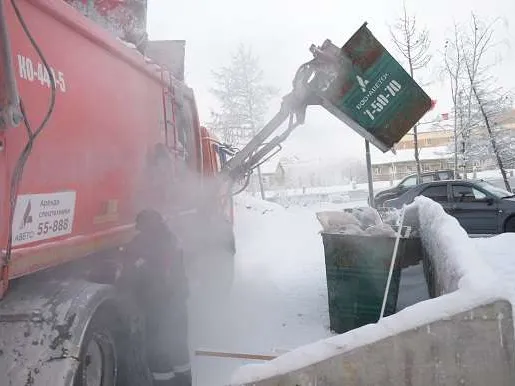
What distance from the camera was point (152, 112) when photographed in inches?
156

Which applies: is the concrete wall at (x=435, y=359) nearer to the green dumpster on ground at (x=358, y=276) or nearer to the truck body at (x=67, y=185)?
the truck body at (x=67, y=185)

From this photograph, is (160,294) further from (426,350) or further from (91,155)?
(426,350)

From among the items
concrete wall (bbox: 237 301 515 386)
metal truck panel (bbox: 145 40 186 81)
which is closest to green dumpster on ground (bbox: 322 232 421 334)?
metal truck panel (bbox: 145 40 186 81)

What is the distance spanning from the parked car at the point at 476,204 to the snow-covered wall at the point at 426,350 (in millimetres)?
9753

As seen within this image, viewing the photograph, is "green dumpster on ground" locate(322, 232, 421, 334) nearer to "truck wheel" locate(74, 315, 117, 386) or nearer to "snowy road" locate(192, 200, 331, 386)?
"snowy road" locate(192, 200, 331, 386)

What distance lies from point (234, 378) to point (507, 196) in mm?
10598

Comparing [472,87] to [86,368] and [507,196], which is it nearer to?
[507,196]

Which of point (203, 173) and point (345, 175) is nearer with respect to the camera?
point (203, 173)

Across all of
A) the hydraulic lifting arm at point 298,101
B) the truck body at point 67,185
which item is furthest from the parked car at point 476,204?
the truck body at point 67,185

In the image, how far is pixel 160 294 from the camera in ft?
10.5

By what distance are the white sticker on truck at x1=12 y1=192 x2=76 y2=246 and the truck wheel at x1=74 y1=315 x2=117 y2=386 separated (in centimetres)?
50

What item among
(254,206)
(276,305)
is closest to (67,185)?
(276,305)

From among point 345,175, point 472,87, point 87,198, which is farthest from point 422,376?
point 345,175

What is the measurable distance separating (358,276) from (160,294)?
98.7 inches
